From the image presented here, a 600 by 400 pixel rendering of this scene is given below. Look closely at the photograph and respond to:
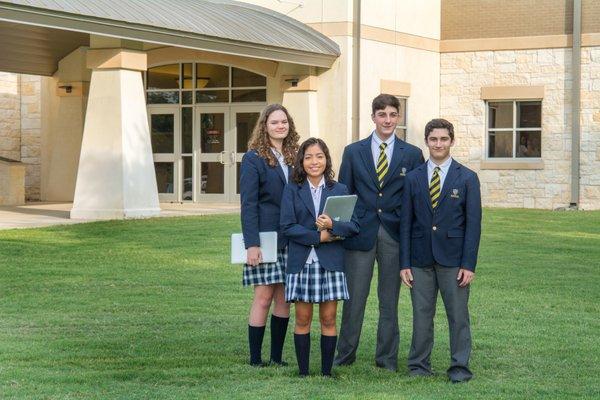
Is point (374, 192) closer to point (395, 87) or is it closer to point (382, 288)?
point (382, 288)

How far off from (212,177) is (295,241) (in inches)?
850

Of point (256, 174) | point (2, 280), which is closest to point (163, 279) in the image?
point (2, 280)

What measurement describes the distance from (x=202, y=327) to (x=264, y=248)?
2.41 meters

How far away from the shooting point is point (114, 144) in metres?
22.2

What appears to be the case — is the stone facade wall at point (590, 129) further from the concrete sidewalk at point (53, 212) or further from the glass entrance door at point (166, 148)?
the glass entrance door at point (166, 148)

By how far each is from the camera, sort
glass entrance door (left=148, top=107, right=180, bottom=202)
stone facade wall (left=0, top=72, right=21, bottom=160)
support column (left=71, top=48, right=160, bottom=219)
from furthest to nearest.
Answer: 1. stone facade wall (left=0, top=72, right=21, bottom=160)
2. glass entrance door (left=148, top=107, right=180, bottom=202)
3. support column (left=71, top=48, right=160, bottom=219)

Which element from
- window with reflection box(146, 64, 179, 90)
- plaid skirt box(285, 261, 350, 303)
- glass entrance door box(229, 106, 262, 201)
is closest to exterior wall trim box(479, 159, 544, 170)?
glass entrance door box(229, 106, 262, 201)

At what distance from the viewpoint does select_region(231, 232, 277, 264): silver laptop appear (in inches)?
328

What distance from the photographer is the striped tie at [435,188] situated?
8148mm

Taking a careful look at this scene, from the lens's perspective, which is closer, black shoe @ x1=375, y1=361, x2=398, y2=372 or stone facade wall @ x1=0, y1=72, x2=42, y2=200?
black shoe @ x1=375, y1=361, x2=398, y2=372

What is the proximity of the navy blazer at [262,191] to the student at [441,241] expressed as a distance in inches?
35.0

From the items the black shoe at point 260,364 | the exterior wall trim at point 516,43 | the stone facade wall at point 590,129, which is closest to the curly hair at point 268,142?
the black shoe at point 260,364

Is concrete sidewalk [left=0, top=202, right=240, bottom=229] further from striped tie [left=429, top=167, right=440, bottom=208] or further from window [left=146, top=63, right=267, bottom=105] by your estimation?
striped tie [left=429, top=167, right=440, bottom=208]

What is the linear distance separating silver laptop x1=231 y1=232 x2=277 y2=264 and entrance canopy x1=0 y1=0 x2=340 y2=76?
10.9 m
